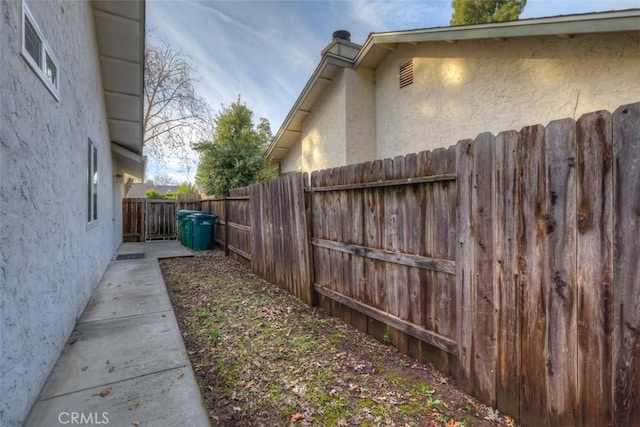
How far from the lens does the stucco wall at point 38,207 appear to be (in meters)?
1.96

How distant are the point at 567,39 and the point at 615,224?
479 cm

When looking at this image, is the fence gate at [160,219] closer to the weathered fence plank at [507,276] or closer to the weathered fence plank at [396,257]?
the weathered fence plank at [396,257]

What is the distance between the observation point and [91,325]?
3775mm

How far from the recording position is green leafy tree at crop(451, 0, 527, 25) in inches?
565

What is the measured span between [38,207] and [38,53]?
1.41 metres

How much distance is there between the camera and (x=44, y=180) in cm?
271

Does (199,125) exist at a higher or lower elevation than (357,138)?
higher

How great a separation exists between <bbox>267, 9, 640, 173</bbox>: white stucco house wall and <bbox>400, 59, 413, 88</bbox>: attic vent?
0.02 metres

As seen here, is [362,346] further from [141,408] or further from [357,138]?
[357,138]

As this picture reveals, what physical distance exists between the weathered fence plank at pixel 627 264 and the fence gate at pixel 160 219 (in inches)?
589

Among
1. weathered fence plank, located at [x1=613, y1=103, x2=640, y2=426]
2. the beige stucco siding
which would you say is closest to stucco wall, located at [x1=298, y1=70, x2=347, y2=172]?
the beige stucco siding

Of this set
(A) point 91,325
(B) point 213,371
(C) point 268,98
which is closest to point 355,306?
(B) point 213,371

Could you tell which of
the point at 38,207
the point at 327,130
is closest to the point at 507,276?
the point at 38,207

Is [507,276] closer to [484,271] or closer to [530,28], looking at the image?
[484,271]
